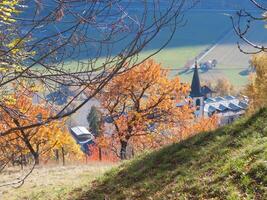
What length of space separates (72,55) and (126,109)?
77.8 ft

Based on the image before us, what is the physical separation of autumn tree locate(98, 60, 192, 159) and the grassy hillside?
53.3 ft

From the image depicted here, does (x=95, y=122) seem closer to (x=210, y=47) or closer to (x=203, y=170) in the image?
(x=203, y=170)

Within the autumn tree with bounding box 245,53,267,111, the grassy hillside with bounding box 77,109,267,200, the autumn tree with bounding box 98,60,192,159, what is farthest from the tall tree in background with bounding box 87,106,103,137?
the grassy hillside with bounding box 77,109,267,200

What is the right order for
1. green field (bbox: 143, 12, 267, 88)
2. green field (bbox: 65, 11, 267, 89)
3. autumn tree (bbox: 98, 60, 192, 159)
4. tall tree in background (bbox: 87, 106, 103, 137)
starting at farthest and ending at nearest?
green field (bbox: 143, 12, 267, 88) < green field (bbox: 65, 11, 267, 89) < tall tree in background (bbox: 87, 106, 103, 137) < autumn tree (bbox: 98, 60, 192, 159)

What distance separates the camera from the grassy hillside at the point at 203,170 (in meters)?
7.16

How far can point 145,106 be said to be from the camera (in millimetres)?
28438

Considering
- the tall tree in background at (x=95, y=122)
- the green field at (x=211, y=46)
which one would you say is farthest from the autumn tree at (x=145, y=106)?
the green field at (x=211, y=46)

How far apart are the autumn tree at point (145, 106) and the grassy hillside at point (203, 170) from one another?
53.3ft

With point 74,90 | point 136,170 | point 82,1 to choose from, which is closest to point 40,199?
point 136,170

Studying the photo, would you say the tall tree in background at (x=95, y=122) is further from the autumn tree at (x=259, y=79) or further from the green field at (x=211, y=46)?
the green field at (x=211, y=46)

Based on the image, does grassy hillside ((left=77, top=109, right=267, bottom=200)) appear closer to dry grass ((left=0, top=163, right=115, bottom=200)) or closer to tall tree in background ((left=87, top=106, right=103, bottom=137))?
dry grass ((left=0, top=163, right=115, bottom=200))

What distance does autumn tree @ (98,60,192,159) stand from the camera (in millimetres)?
27219

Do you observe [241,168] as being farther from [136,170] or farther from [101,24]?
[101,24]

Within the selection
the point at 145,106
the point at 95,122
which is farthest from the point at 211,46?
the point at 145,106
